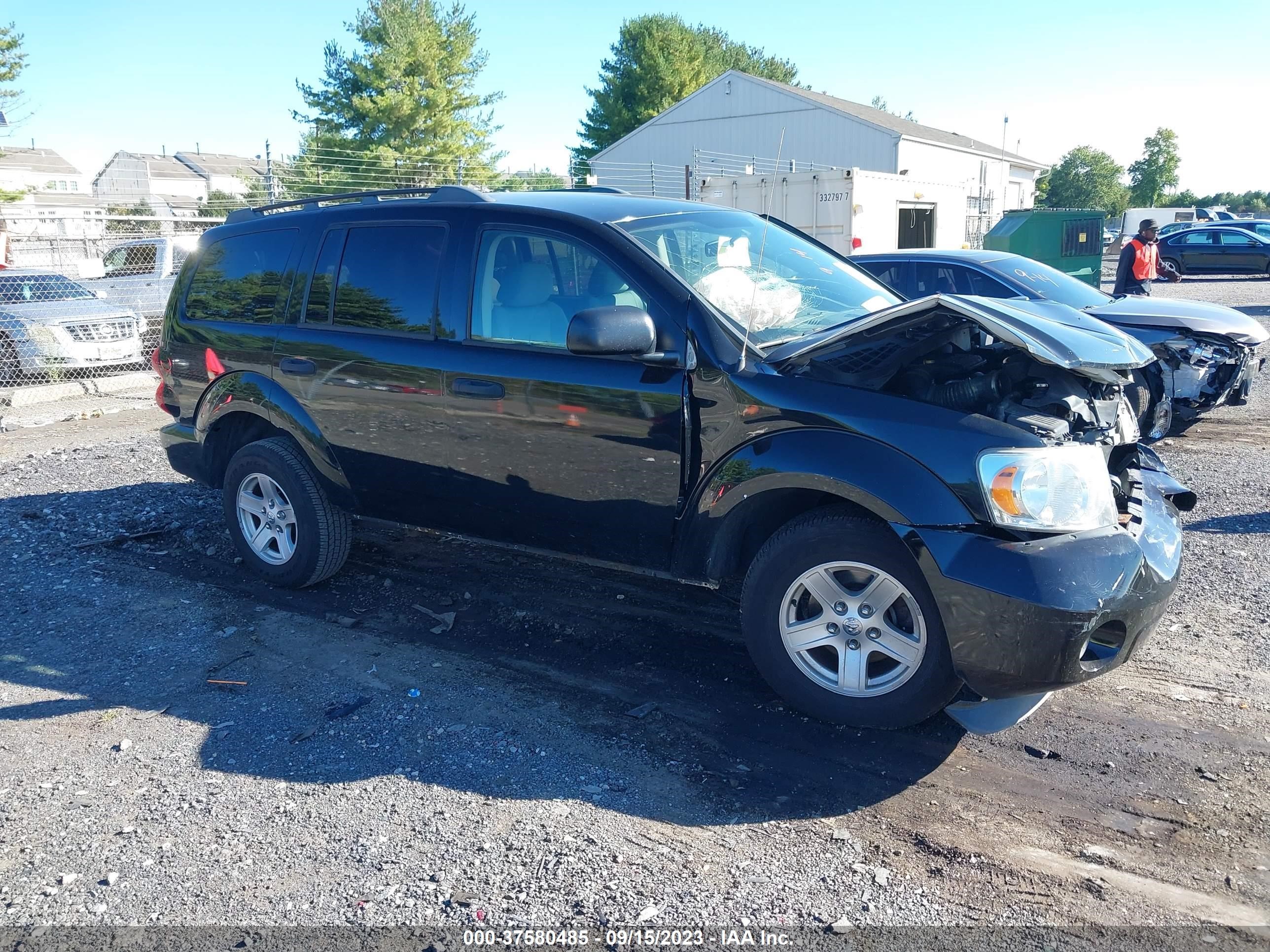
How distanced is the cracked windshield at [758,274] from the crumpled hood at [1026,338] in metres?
0.25

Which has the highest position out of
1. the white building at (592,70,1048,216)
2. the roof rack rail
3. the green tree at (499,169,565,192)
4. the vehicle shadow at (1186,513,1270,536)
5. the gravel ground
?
the white building at (592,70,1048,216)

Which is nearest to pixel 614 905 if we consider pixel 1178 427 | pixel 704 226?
pixel 704 226

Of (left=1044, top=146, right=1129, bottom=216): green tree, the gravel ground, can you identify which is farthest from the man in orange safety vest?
(left=1044, top=146, right=1129, bottom=216): green tree

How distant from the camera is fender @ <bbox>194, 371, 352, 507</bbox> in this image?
504cm

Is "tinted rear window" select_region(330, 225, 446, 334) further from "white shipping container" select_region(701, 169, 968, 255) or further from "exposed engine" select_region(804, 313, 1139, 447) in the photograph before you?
"white shipping container" select_region(701, 169, 968, 255)

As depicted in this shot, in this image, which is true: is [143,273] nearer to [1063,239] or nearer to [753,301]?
[753,301]

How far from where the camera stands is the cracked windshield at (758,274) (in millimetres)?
4043

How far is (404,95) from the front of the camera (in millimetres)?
36062

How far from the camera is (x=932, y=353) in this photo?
12.5ft

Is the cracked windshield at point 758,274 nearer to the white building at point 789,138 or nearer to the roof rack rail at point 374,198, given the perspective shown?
the roof rack rail at point 374,198

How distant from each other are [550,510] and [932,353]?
1.74 m

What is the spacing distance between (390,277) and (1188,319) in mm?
7033

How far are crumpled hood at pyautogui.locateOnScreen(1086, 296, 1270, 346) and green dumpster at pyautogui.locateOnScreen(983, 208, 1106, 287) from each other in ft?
39.6

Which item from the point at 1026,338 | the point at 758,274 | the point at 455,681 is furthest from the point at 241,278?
the point at 1026,338
